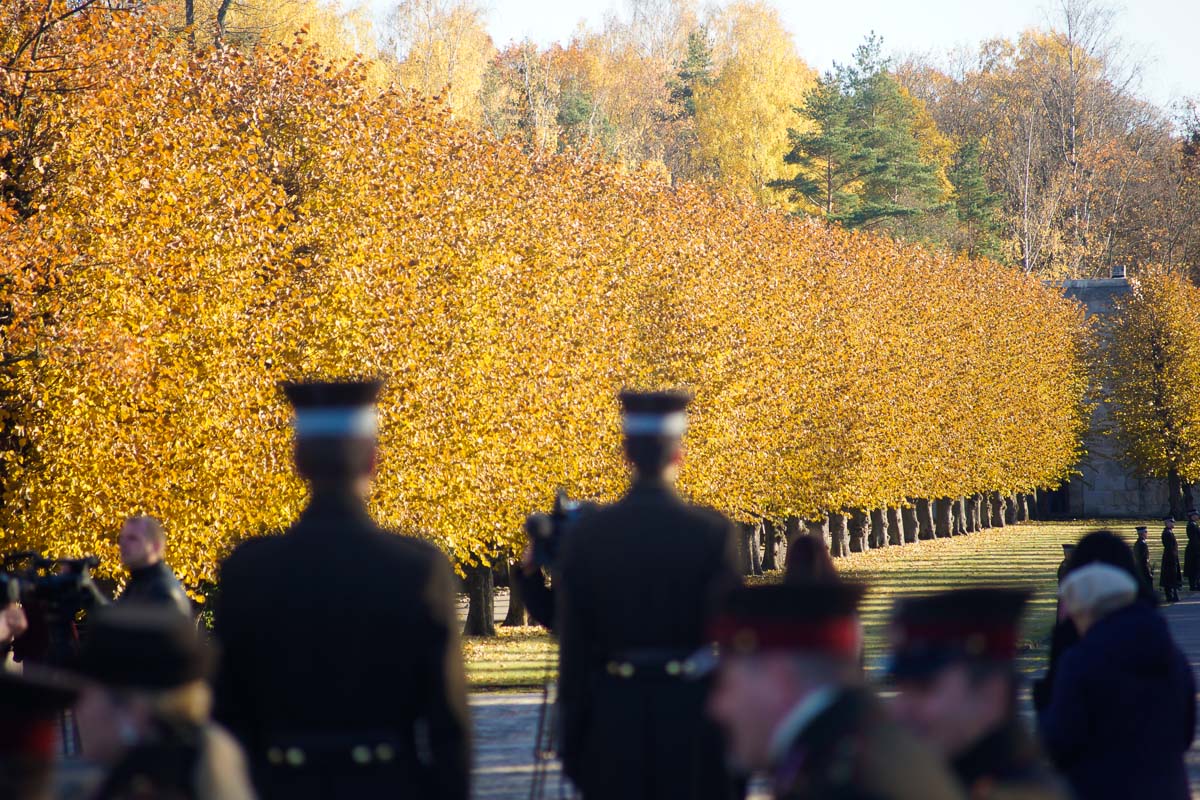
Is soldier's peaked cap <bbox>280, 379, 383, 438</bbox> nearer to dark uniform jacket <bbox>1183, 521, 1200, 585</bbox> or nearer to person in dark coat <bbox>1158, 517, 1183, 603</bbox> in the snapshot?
person in dark coat <bbox>1158, 517, 1183, 603</bbox>

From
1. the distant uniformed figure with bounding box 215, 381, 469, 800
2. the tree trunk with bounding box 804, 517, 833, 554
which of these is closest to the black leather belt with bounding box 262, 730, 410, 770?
the distant uniformed figure with bounding box 215, 381, 469, 800

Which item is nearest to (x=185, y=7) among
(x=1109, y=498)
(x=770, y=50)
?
(x=770, y=50)

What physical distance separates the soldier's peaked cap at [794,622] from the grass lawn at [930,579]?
1.34 metres

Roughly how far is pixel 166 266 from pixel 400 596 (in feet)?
56.5

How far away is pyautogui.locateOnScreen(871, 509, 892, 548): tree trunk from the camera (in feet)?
205

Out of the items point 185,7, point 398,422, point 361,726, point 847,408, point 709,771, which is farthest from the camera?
point 847,408

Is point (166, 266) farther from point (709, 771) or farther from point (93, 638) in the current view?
point (93, 638)

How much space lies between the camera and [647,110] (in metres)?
88.9

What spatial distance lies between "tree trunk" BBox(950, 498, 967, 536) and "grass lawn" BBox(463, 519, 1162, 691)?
3.37 feet

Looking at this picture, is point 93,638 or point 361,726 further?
point 361,726

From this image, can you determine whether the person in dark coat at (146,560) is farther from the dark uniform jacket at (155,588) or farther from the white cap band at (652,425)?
the white cap band at (652,425)

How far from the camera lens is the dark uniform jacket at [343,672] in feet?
17.0

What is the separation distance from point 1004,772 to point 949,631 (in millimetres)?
384

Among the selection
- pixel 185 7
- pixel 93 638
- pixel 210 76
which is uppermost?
pixel 185 7
